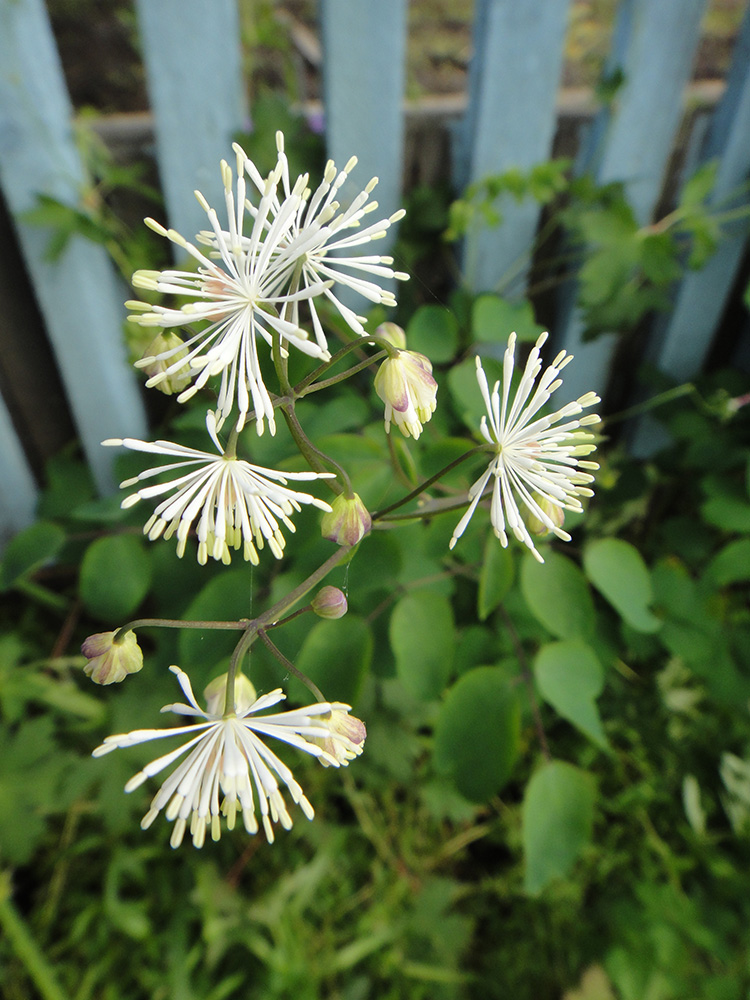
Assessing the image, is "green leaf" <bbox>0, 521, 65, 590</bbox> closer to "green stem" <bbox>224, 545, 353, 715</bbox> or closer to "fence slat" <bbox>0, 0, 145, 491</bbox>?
"fence slat" <bbox>0, 0, 145, 491</bbox>

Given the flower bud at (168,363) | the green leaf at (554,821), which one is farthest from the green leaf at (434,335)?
the green leaf at (554,821)

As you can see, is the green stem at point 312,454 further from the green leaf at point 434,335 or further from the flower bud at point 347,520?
the green leaf at point 434,335

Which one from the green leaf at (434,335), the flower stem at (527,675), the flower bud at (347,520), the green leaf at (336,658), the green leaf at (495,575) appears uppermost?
the flower bud at (347,520)

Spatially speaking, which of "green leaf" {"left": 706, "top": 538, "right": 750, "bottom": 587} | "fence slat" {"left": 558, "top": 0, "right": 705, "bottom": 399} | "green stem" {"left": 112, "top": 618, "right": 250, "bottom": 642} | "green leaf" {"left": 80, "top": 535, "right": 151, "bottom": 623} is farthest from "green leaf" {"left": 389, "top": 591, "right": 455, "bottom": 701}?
"fence slat" {"left": 558, "top": 0, "right": 705, "bottom": 399}

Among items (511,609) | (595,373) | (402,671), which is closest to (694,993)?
(511,609)

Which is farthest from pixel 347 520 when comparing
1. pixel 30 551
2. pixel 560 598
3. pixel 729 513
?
pixel 729 513

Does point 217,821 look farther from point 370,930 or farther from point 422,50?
point 422,50

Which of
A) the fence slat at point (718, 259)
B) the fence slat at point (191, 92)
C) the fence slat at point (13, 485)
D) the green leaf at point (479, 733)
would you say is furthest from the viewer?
the fence slat at point (13, 485)
